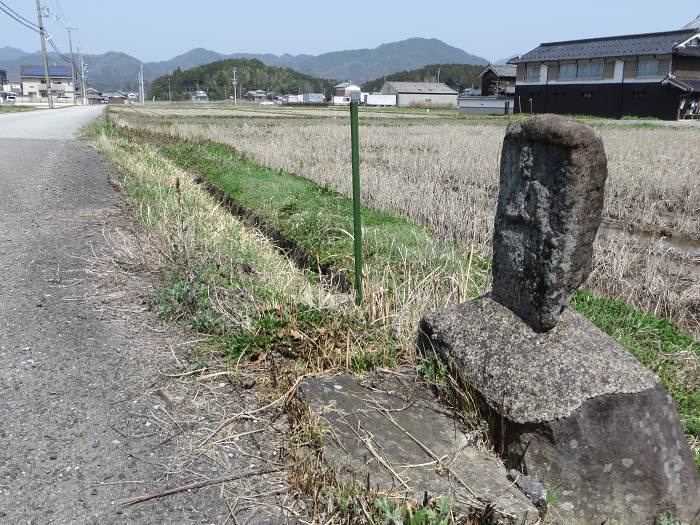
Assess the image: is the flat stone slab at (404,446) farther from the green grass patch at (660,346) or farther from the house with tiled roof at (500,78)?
the house with tiled roof at (500,78)

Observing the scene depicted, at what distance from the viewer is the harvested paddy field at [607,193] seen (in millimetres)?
6359

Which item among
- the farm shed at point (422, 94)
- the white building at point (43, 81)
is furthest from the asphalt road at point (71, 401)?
the white building at point (43, 81)

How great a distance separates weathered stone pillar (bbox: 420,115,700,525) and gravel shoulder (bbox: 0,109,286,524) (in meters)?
1.12

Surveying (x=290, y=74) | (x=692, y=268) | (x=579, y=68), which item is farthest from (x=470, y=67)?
(x=692, y=268)

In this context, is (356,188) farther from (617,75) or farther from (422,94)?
(422,94)

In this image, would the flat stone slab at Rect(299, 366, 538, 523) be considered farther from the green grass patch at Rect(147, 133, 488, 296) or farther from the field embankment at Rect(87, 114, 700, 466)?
the green grass patch at Rect(147, 133, 488, 296)

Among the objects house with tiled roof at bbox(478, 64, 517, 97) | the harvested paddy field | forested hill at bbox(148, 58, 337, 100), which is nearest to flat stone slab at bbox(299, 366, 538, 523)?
the harvested paddy field

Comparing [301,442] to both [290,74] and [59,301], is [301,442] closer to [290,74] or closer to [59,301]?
[59,301]

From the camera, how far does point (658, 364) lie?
13.6 feet

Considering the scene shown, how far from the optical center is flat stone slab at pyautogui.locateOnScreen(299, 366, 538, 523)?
95.3 inches

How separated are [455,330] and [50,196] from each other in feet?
23.5

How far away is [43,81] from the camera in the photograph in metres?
138

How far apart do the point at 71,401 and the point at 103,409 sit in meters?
0.19

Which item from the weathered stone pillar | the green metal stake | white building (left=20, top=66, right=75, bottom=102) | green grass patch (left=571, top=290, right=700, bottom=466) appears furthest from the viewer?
white building (left=20, top=66, right=75, bottom=102)
